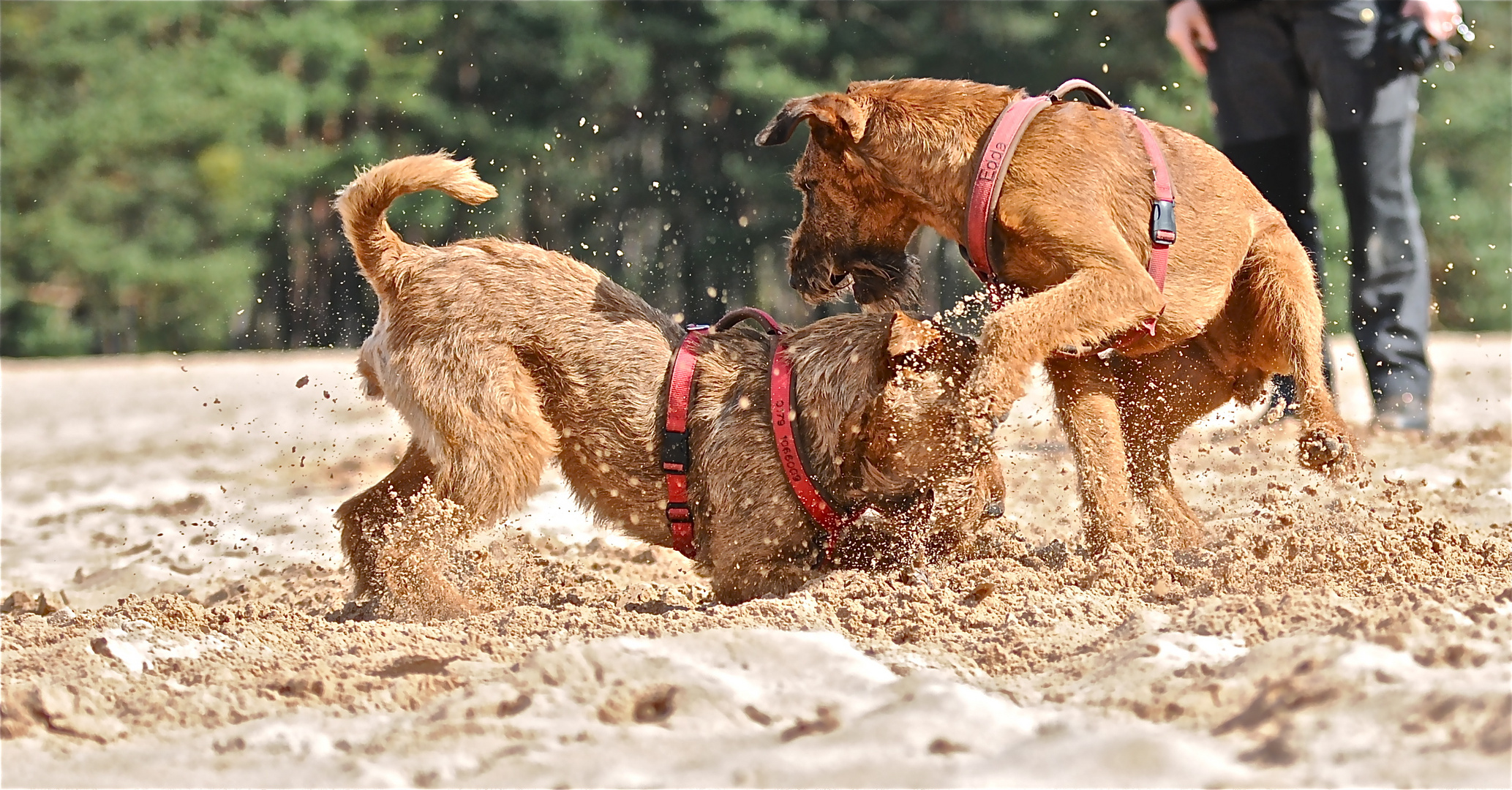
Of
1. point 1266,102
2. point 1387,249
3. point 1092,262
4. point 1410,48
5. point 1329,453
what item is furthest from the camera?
point 1387,249

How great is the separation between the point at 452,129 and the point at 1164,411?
929 inches

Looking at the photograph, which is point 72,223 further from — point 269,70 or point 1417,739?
point 1417,739

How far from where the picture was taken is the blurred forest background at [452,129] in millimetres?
25094

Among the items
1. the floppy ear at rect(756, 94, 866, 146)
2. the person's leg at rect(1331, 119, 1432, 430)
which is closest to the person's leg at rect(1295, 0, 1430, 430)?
the person's leg at rect(1331, 119, 1432, 430)

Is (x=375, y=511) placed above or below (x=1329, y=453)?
below

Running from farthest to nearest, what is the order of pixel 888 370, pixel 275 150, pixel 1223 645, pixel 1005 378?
pixel 275 150 < pixel 888 370 < pixel 1005 378 < pixel 1223 645

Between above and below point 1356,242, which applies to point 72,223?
below

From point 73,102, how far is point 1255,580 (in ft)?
94.4

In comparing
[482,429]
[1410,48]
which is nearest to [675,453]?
[482,429]

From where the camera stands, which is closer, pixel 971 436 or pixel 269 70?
pixel 971 436

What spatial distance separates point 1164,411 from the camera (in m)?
4.69

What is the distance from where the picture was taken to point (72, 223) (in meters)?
27.6

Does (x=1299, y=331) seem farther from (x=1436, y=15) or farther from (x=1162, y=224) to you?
(x=1436, y=15)

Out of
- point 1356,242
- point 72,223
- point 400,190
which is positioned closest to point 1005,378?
point 400,190
